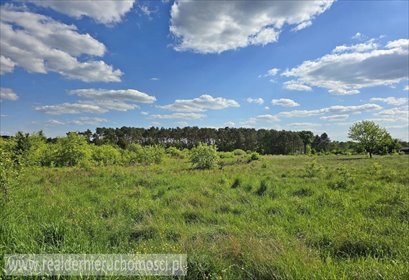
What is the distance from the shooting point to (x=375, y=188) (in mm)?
12578

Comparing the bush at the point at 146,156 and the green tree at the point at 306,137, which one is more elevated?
the green tree at the point at 306,137

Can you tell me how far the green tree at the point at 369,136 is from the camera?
191ft

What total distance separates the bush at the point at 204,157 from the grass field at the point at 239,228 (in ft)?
47.4

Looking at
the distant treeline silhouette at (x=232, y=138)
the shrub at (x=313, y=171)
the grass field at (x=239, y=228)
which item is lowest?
the grass field at (x=239, y=228)

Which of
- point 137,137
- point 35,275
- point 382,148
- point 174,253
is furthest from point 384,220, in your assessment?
point 137,137

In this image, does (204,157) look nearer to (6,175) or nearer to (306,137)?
(6,175)

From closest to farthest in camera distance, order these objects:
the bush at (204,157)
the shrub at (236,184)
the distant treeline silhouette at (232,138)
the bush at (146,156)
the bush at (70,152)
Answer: the shrub at (236,184) → the bush at (204,157) → the bush at (70,152) → the bush at (146,156) → the distant treeline silhouette at (232,138)

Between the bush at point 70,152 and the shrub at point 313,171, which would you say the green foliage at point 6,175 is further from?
the bush at point 70,152

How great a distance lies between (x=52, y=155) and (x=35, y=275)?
109 feet

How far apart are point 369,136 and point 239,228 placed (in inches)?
2363

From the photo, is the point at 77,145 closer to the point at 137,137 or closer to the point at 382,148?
the point at 382,148

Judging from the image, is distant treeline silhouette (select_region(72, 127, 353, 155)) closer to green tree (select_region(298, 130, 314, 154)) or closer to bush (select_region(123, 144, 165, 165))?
green tree (select_region(298, 130, 314, 154))

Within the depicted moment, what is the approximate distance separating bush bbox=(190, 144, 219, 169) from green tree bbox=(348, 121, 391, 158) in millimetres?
41830

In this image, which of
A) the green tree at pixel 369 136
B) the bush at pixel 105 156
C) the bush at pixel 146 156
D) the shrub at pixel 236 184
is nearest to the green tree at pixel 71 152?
the bush at pixel 105 156
